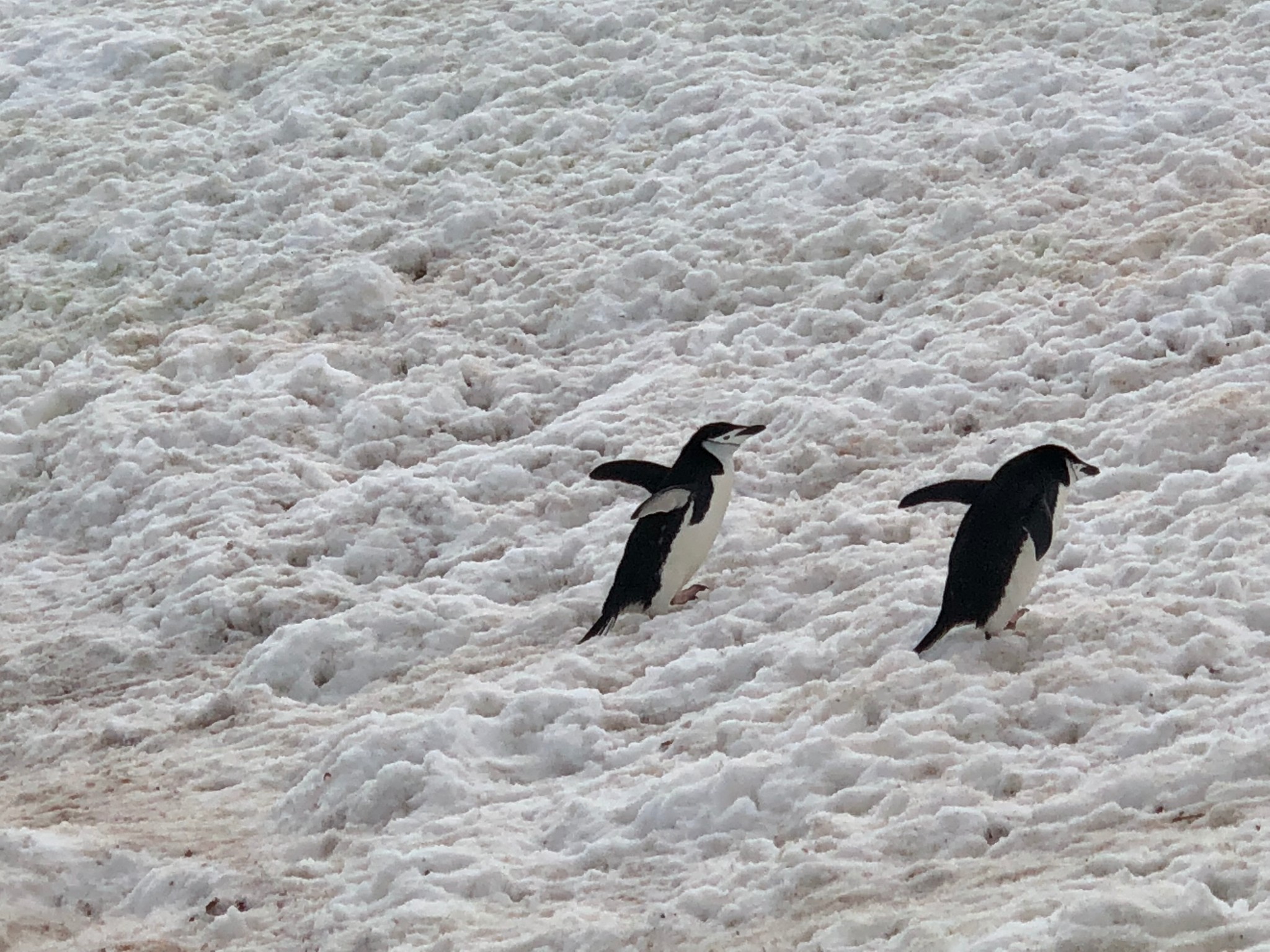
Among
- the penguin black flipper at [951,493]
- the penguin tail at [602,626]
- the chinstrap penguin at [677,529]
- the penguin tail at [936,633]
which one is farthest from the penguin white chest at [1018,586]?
the penguin tail at [602,626]

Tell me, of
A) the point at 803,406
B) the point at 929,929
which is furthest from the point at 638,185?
the point at 929,929

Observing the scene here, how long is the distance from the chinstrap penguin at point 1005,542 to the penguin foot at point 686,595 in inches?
55.9

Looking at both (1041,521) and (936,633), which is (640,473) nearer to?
(936,633)

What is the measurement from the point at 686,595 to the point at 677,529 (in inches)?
15.7

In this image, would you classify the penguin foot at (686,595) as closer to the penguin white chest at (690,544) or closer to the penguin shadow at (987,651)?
the penguin white chest at (690,544)

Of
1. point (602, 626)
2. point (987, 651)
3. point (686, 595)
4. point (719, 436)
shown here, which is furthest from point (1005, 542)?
point (602, 626)

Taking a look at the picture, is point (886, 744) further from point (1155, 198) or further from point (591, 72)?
point (591, 72)

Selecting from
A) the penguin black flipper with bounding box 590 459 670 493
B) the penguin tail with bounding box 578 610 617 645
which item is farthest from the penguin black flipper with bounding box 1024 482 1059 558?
the penguin tail with bounding box 578 610 617 645

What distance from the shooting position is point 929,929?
12.1ft

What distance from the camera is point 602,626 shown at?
6.58m

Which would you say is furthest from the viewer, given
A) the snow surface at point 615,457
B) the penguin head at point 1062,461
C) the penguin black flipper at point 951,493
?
the penguin black flipper at point 951,493

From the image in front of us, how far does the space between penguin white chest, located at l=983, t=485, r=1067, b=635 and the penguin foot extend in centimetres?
161

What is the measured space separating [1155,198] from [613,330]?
3724 mm

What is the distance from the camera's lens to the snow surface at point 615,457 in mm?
4637
